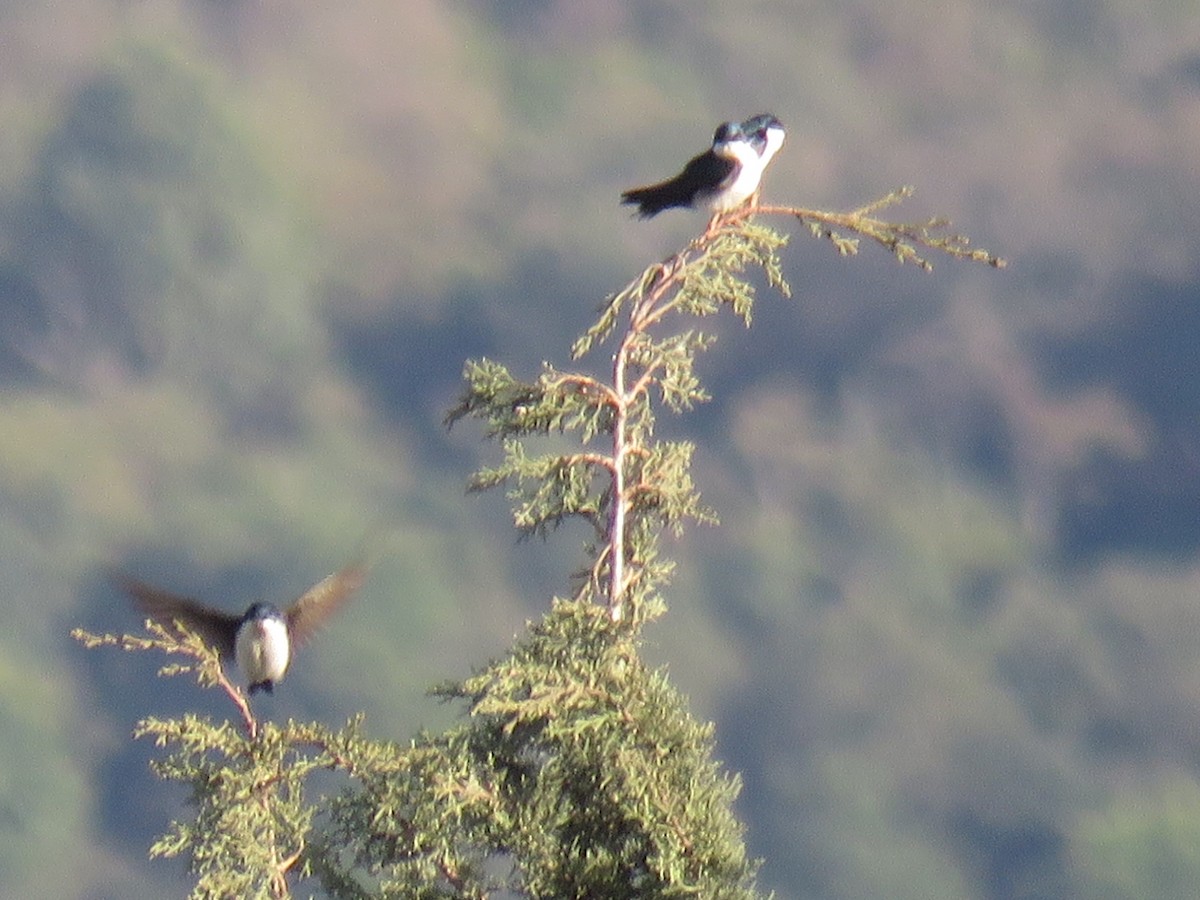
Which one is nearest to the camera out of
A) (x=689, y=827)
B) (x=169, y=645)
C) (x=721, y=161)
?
(x=689, y=827)

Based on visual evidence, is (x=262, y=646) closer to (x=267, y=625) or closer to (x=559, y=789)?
(x=267, y=625)

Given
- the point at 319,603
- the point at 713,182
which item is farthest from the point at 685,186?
the point at 319,603

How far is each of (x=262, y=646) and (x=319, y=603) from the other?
12.9 inches

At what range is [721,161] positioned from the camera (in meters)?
7.08

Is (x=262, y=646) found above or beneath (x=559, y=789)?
above

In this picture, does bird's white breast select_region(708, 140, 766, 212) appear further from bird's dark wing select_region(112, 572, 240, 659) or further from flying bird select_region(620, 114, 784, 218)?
bird's dark wing select_region(112, 572, 240, 659)

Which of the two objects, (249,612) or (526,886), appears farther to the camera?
(249,612)

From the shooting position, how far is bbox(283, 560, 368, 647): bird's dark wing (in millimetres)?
7422

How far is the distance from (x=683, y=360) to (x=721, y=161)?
2182 millimetres

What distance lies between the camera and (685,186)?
6.90m

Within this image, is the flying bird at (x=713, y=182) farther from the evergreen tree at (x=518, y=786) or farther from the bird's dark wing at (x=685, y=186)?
the evergreen tree at (x=518, y=786)

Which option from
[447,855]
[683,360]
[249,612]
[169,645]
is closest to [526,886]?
[447,855]

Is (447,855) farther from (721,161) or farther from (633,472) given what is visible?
(721,161)

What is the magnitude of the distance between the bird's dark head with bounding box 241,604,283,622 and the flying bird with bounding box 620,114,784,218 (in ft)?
6.99
